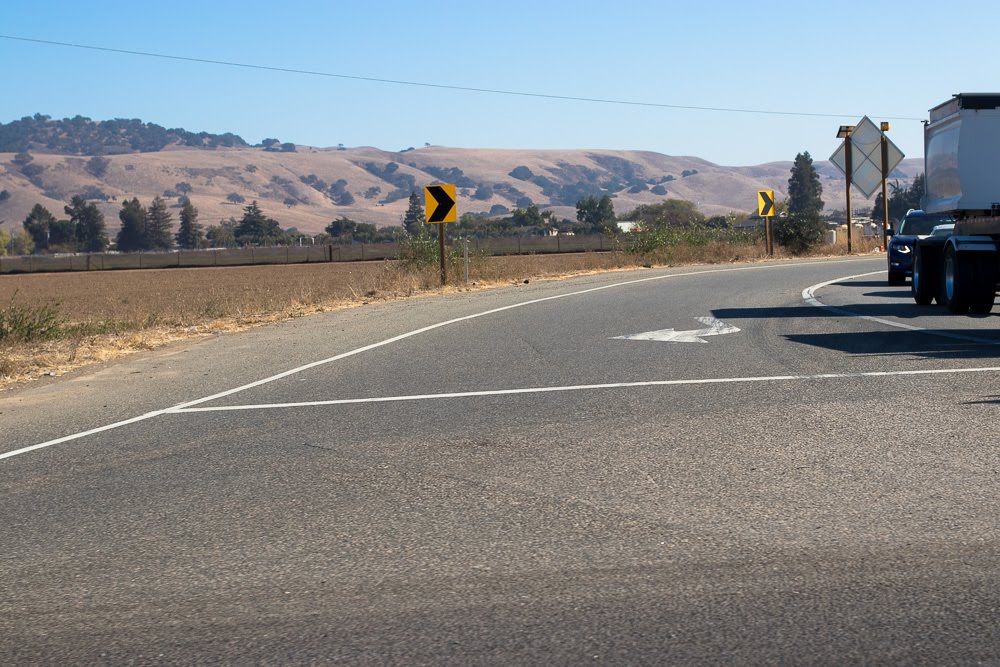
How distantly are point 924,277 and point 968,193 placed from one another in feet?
7.30

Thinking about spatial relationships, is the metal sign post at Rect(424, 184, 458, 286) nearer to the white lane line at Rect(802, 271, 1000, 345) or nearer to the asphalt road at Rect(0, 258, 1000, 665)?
the white lane line at Rect(802, 271, 1000, 345)

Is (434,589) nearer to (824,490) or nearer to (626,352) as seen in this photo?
(824,490)

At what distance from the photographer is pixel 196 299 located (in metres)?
44.6

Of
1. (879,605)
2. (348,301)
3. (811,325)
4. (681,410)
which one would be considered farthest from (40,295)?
(879,605)

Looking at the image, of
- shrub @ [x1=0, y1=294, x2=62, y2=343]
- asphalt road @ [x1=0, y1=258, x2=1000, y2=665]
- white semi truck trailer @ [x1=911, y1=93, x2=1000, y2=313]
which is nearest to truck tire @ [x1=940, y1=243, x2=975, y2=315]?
white semi truck trailer @ [x1=911, y1=93, x2=1000, y2=313]

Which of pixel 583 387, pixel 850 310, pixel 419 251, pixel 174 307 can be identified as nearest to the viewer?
pixel 583 387

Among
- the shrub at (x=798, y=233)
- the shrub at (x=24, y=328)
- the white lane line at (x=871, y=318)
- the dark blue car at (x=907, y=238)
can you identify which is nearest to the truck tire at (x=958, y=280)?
the white lane line at (x=871, y=318)

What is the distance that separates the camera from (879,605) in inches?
197

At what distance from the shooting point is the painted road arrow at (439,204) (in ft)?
97.2

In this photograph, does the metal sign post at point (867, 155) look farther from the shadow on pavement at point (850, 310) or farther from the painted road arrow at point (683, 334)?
the painted road arrow at point (683, 334)

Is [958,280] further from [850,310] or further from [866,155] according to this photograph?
[866,155]

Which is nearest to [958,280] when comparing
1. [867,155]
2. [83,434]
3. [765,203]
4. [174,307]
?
[83,434]

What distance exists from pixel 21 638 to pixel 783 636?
306 cm

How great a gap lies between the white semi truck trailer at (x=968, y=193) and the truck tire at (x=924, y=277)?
24 centimetres
